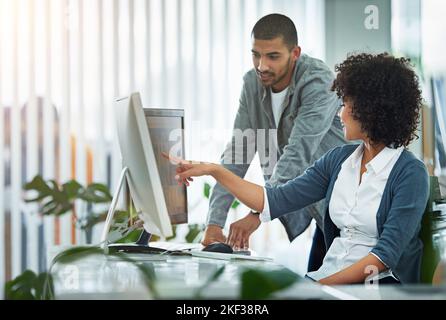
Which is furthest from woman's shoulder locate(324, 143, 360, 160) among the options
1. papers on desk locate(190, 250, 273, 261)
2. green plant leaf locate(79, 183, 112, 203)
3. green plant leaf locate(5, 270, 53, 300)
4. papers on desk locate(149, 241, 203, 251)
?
green plant leaf locate(5, 270, 53, 300)

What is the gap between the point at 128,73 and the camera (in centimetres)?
204

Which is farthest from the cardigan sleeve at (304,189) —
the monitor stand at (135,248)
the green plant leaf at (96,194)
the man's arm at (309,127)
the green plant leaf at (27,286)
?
the green plant leaf at (27,286)

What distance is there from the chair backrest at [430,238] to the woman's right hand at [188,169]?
0.57 meters

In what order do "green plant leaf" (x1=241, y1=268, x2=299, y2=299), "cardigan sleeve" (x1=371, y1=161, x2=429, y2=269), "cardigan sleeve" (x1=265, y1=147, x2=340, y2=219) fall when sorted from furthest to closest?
"cardigan sleeve" (x1=265, y1=147, x2=340, y2=219) < "cardigan sleeve" (x1=371, y1=161, x2=429, y2=269) < "green plant leaf" (x1=241, y1=268, x2=299, y2=299)

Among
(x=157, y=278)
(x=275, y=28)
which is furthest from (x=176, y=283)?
(x=275, y=28)

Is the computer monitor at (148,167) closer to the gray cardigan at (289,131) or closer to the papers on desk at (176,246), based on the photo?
the papers on desk at (176,246)

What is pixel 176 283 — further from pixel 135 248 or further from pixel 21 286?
pixel 21 286

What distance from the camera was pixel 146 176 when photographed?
1587mm

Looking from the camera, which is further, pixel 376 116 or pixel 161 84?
pixel 161 84

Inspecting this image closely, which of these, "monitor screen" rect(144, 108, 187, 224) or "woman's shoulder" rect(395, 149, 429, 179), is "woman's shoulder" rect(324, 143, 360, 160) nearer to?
"woman's shoulder" rect(395, 149, 429, 179)

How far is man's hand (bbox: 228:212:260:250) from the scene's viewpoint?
2.08 metres
